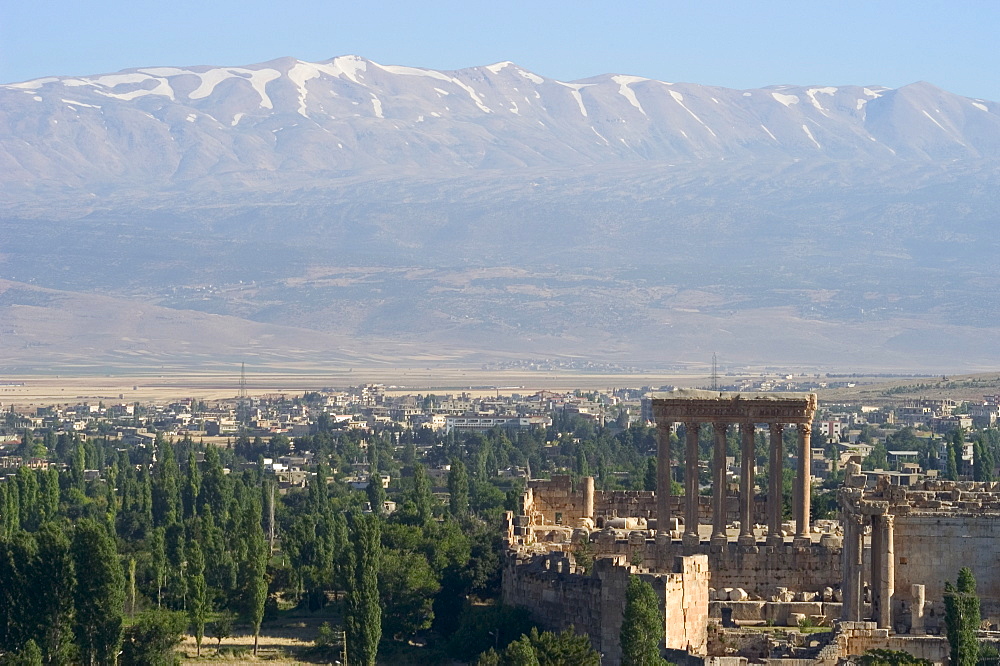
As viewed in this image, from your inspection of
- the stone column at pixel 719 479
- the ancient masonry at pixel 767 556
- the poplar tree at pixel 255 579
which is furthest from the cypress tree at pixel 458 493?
the stone column at pixel 719 479

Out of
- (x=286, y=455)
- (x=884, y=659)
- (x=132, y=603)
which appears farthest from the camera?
(x=286, y=455)

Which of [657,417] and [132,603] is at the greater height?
[657,417]

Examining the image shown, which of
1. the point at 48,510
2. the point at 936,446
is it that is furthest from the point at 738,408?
the point at 936,446

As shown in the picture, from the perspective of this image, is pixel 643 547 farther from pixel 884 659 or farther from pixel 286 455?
pixel 286 455

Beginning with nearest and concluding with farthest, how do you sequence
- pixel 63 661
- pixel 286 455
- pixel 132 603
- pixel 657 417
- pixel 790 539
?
1. pixel 63 661
2. pixel 790 539
3. pixel 657 417
4. pixel 132 603
5. pixel 286 455

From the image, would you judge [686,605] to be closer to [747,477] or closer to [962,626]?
[962,626]

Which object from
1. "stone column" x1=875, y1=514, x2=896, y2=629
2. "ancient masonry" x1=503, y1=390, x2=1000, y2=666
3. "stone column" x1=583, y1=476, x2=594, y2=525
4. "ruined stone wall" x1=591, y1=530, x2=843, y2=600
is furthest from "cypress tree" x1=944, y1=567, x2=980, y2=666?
"stone column" x1=583, y1=476, x2=594, y2=525
